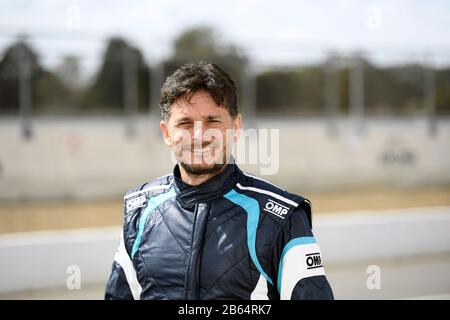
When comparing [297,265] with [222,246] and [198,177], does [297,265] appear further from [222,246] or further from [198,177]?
[198,177]

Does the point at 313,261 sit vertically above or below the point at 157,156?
above

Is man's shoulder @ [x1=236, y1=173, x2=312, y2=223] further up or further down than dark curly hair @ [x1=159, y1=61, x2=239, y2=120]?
further down

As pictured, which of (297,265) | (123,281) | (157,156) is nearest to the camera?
(297,265)

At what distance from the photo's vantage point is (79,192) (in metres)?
12.4

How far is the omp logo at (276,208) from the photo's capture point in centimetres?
185

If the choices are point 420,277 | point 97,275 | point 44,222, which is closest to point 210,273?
point 97,275

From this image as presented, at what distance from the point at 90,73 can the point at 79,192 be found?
9.25 feet

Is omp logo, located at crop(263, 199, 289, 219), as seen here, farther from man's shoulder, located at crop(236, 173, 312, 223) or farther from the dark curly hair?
the dark curly hair

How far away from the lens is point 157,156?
13.2 metres

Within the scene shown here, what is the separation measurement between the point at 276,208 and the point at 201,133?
38 cm

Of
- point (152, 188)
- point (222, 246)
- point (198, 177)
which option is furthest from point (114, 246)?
point (222, 246)

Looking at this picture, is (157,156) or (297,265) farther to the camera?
(157,156)

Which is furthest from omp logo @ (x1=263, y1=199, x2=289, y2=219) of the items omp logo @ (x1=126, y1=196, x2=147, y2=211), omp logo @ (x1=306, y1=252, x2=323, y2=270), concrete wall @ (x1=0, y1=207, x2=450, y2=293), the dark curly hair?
concrete wall @ (x1=0, y1=207, x2=450, y2=293)

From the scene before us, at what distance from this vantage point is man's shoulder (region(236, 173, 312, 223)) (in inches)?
73.3
